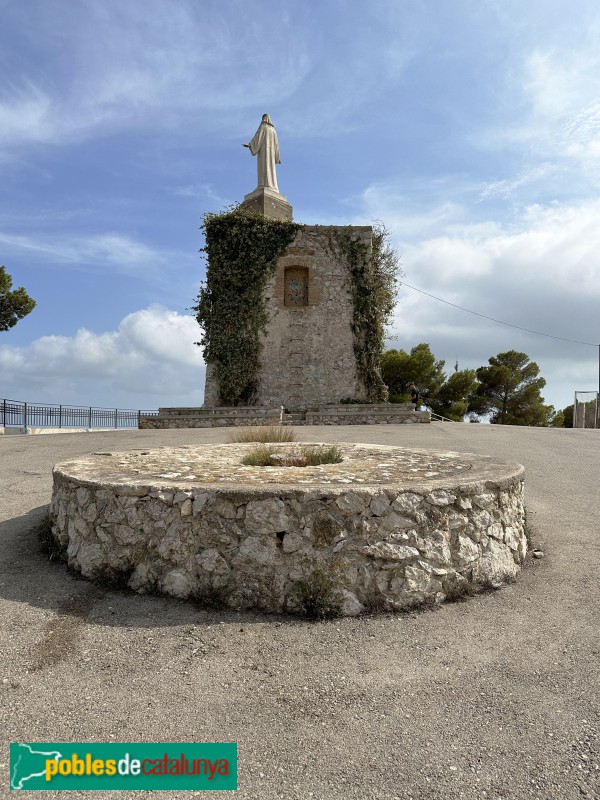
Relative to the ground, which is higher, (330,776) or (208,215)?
(208,215)

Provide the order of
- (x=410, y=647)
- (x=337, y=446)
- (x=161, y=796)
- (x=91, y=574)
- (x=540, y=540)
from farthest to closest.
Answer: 1. (x=337, y=446)
2. (x=540, y=540)
3. (x=91, y=574)
4. (x=410, y=647)
5. (x=161, y=796)

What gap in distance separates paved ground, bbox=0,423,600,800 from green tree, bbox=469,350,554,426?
87.1 ft

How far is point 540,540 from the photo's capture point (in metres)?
4.59

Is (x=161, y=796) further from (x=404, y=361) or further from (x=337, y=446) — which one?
(x=404, y=361)

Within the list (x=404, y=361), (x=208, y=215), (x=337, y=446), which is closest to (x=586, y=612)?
(x=337, y=446)

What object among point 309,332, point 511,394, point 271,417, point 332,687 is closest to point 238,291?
point 309,332

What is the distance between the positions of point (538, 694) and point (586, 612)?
1.08m

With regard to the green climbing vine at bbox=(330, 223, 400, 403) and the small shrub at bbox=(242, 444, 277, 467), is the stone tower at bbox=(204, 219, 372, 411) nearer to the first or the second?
the green climbing vine at bbox=(330, 223, 400, 403)

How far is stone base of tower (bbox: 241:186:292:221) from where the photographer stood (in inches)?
696

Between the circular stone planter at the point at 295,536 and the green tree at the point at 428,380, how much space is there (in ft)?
73.1

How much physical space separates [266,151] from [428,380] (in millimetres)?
14065

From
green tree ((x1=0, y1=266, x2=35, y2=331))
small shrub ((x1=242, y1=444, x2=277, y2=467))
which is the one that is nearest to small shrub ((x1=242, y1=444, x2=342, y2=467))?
small shrub ((x1=242, y1=444, x2=277, y2=467))

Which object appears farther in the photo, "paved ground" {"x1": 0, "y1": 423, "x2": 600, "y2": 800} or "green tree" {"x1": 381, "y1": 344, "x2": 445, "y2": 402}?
"green tree" {"x1": 381, "y1": 344, "x2": 445, "y2": 402}

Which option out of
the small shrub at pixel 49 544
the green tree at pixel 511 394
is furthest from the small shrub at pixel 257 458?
the green tree at pixel 511 394
